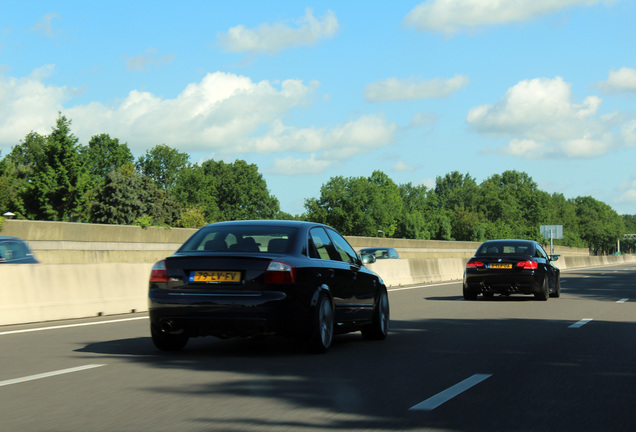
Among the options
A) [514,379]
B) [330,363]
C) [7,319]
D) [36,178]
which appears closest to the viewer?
[514,379]

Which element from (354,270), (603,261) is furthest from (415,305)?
(603,261)

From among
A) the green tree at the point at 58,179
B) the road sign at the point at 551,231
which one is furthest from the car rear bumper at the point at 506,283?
the green tree at the point at 58,179

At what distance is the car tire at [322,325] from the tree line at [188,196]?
6371 centimetres

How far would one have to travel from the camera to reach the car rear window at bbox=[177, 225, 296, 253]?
959 cm

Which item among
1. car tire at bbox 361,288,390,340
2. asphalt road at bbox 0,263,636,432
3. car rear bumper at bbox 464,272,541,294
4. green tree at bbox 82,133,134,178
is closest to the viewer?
Result: asphalt road at bbox 0,263,636,432

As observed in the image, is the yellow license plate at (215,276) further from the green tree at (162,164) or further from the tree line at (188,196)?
the green tree at (162,164)

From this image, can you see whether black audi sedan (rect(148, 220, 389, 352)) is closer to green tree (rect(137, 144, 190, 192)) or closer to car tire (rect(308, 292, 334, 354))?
car tire (rect(308, 292, 334, 354))

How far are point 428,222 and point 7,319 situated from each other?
16142 centimetres

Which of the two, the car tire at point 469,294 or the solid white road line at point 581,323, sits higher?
the car tire at point 469,294

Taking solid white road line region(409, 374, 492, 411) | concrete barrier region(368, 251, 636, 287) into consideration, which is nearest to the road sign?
concrete barrier region(368, 251, 636, 287)

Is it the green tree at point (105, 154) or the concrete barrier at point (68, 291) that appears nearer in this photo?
the concrete barrier at point (68, 291)

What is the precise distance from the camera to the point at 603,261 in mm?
95562

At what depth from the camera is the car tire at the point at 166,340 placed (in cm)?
960

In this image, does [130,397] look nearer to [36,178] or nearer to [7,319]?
[7,319]
